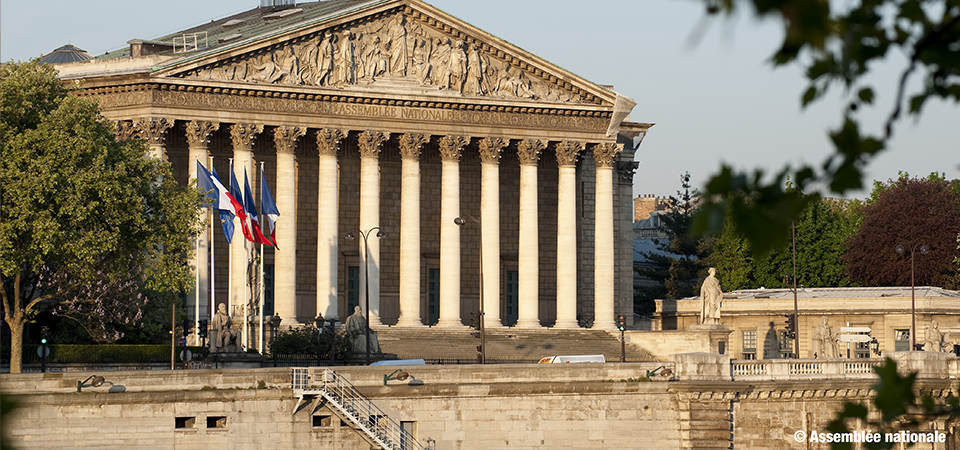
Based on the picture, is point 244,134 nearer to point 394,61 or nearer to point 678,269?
point 394,61

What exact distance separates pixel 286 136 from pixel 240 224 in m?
4.50

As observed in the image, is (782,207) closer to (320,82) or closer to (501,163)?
(320,82)

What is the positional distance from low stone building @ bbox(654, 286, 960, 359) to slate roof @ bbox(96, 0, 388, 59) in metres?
24.3

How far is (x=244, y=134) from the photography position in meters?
66.4

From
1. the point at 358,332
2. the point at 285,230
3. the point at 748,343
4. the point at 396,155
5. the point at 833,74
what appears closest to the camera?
the point at 833,74

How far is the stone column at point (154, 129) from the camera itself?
64688 mm

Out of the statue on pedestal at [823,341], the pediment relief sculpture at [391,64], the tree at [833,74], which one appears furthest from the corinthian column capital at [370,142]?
the tree at [833,74]

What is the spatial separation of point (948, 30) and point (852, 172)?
1178mm

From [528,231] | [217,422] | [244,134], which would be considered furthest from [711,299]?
[217,422]

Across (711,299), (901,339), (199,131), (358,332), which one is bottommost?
(901,339)

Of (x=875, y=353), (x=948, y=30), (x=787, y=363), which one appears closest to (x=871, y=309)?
(x=875, y=353)

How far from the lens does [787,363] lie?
4984 cm

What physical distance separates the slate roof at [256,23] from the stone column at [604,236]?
13.5 meters

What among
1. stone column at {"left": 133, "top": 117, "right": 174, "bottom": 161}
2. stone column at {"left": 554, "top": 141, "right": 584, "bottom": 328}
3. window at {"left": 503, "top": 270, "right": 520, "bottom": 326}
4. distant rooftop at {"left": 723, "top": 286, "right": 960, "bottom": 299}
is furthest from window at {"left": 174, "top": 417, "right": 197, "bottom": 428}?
distant rooftop at {"left": 723, "top": 286, "right": 960, "bottom": 299}
